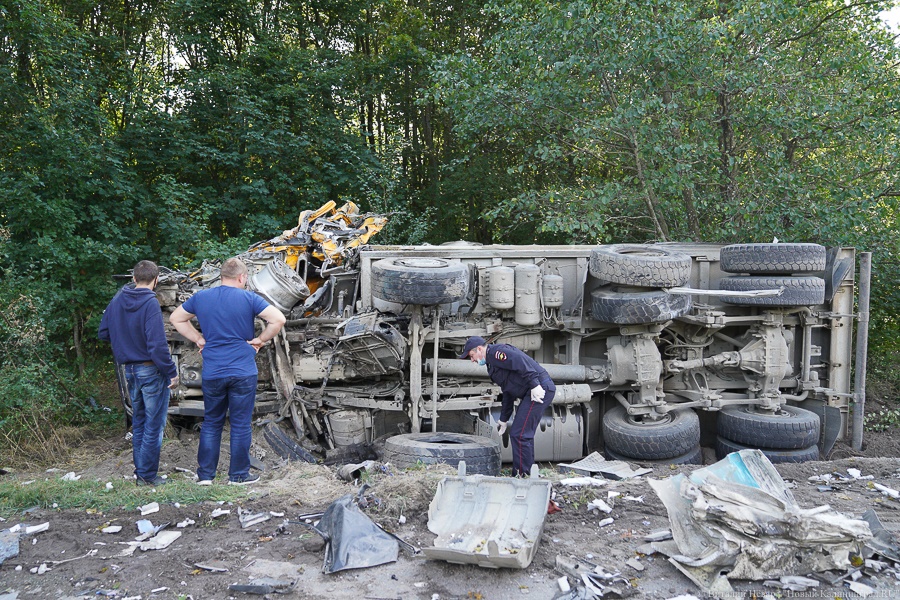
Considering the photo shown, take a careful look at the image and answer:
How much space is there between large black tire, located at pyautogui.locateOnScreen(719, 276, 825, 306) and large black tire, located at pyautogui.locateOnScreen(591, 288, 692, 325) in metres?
0.55

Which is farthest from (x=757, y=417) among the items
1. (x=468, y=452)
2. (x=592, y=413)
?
(x=468, y=452)

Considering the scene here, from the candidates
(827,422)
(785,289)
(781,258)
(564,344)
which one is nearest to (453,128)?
(564,344)

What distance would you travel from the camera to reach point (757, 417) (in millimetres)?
6609

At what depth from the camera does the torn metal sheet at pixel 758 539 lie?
3.19m

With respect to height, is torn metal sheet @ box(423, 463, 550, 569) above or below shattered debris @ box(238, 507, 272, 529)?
above

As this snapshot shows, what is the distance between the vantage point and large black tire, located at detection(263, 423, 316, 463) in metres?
6.18

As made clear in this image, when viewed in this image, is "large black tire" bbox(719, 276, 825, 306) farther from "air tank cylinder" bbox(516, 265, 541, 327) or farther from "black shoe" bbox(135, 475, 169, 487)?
"black shoe" bbox(135, 475, 169, 487)

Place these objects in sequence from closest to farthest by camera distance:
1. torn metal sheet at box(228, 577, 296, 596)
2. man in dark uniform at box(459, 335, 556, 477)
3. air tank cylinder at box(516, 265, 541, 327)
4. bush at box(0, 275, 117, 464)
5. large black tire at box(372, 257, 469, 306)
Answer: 1. torn metal sheet at box(228, 577, 296, 596)
2. man in dark uniform at box(459, 335, 556, 477)
3. large black tire at box(372, 257, 469, 306)
4. air tank cylinder at box(516, 265, 541, 327)
5. bush at box(0, 275, 117, 464)

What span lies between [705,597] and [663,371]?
12.9ft

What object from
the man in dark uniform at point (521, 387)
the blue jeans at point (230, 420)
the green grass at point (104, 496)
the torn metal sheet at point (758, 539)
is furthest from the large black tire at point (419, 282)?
the torn metal sheet at point (758, 539)

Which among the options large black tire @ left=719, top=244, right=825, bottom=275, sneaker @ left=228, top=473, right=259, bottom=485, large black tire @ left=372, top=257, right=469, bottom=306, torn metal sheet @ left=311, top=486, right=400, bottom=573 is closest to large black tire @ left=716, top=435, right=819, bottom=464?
large black tire @ left=719, top=244, right=825, bottom=275

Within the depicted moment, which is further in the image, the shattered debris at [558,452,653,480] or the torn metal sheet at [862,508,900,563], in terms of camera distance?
the shattered debris at [558,452,653,480]

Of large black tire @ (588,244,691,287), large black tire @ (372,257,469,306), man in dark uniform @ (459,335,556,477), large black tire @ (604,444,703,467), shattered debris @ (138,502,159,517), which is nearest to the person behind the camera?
shattered debris @ (138,502,159,517)

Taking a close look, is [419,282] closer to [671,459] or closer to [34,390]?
[671,459]
